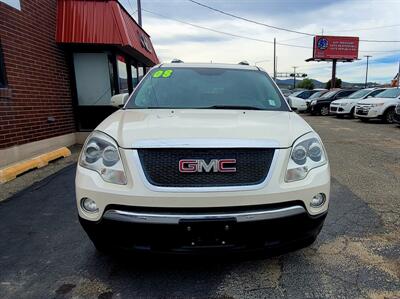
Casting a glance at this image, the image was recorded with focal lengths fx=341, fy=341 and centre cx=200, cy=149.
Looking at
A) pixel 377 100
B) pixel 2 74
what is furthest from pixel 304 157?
pixel 377 100

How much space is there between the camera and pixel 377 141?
31.8ft

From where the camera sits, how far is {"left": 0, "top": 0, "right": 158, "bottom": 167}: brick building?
255 inches

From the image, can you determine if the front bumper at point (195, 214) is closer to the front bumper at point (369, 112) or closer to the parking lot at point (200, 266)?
the parking lot at point (200, 266)

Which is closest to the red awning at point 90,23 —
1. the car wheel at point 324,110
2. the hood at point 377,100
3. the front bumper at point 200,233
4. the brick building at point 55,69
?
the brick building at point 55,69

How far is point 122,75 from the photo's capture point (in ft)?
36.0

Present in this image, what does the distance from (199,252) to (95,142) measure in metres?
1.10

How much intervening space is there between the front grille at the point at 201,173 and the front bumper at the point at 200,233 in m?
0.20

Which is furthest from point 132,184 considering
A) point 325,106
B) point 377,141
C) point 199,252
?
point 325,106

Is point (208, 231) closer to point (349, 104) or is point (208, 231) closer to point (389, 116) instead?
point (389, 116)

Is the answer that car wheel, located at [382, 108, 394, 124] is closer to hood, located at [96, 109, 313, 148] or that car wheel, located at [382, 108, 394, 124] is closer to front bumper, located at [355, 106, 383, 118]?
front bumper, located at [355, 106, 383, 118]

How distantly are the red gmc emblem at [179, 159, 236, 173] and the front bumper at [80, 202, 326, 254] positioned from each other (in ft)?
0.95

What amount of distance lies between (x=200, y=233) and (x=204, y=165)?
451 millimetres

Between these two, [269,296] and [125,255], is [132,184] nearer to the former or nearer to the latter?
[125,255]

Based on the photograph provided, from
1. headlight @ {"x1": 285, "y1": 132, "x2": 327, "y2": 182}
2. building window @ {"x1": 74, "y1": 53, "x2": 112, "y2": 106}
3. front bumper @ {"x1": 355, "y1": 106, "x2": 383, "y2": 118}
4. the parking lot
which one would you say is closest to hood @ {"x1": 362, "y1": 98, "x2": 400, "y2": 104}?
front bumper @ {"x1": 355, "y1": 106, "x2": 383, "y2": 118}
